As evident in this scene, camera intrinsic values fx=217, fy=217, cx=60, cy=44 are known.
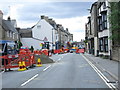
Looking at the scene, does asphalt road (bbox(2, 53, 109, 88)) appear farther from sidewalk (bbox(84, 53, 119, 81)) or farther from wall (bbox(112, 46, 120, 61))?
wall (bbox(112, 46, 120, 61))

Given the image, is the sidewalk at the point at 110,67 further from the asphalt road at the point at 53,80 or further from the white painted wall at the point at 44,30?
the white painted wall at the point at 44,30

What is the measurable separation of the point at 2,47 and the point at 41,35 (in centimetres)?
5203

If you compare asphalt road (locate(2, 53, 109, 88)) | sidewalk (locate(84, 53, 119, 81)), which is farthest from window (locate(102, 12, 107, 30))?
asphalt road (locate(2, 53, 109, 88))

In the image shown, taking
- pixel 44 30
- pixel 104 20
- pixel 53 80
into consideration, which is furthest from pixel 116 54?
pixel 44 30

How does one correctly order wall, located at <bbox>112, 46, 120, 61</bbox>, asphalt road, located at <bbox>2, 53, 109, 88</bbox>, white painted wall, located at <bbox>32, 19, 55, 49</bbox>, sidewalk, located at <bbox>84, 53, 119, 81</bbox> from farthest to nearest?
white painted wall, located at <bbox>32, 19, 55, 49</bbox> → wall, located at <bbox>112, 46, 120, 61</bbox> → sidewalk, located at <bbox>84, 53, 119, 81</bbox> → asphalt road, located at <bbox>2, 53, 109, 88</bbox>

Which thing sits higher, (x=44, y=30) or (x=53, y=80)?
(x=44, y=30)

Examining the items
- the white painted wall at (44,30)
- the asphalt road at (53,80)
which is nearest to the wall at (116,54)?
the asphalt road at (53,80)

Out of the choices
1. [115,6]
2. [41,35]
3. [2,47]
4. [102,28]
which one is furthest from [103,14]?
[41,35]

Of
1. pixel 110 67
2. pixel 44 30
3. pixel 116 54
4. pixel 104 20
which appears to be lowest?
pixel 110 67

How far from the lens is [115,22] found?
46.9 feet

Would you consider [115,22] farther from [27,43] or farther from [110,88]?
[27,43]

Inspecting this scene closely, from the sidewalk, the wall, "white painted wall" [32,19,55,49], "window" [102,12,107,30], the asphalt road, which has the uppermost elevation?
"white painted wall" [32,19,55,49]

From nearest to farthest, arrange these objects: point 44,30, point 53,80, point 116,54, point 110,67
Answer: point 53,80
point 110,67
point 116,54
point 44,30

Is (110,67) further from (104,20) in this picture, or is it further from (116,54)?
(104,20)
